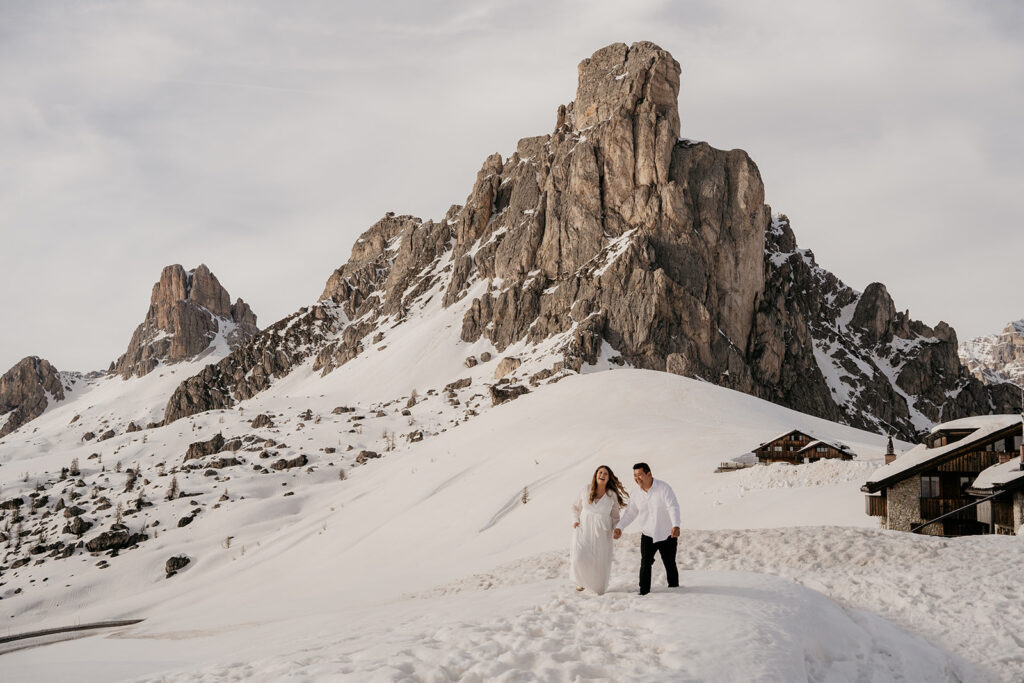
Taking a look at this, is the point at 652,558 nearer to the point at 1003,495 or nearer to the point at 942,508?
the point at 1003,495

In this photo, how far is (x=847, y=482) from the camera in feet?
89.7

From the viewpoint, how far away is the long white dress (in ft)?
35.4

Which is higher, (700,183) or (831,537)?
(700,183)

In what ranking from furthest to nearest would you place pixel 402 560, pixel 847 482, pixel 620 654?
1. pixel 402 560
2. pixel 847 482
3. pixel 620 654

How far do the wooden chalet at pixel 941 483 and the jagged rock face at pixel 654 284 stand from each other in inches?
2836

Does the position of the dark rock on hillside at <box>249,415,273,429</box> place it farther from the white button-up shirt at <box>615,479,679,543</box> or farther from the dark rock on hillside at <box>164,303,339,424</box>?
the white button-up shirt at <box>615,479,679,543</box>

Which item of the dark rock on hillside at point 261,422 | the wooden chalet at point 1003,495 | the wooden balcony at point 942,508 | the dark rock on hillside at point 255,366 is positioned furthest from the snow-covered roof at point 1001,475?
the dark rock on hillside at point 255,366

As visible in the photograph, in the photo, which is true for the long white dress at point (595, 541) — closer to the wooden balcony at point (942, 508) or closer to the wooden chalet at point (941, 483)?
the wooden chalet at point (941, 483)

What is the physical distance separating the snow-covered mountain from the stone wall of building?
109 centimetres

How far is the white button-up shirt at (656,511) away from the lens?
10562 millimetres

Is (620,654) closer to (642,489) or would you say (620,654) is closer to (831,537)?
(642,489)

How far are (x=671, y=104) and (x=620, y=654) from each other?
4786 inches

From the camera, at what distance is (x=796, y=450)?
36.1m

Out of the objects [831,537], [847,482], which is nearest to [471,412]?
[847,482]
